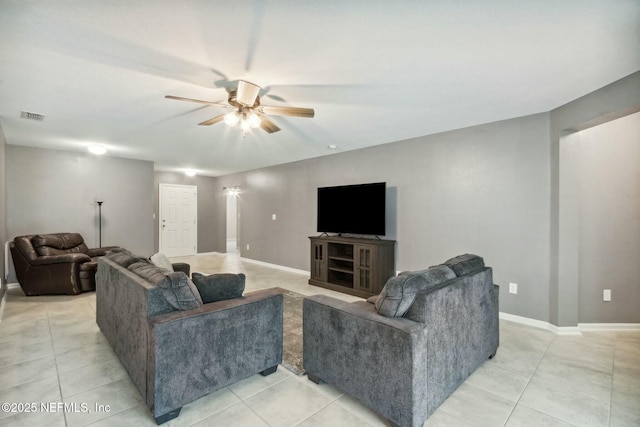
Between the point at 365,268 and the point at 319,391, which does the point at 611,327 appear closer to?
the point at 365,268

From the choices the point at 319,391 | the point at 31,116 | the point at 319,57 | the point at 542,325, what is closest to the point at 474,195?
the point at 542,325

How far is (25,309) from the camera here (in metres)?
3.80

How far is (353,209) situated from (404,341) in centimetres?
335

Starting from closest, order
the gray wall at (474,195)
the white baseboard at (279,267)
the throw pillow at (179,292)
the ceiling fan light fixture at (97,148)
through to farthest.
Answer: the throw pillow at (179,292), the gray wall at (474,195), the ceiling fan light fixture at (97,148), the white baseboard at (279,267)

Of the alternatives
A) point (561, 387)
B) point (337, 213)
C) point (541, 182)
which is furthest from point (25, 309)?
point (541, 182)

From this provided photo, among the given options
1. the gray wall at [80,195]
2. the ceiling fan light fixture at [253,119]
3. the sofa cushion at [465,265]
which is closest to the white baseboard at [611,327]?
the sofa cushion at [465,265]

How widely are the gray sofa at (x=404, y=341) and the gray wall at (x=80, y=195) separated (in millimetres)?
5594

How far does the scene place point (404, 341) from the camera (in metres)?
1.61

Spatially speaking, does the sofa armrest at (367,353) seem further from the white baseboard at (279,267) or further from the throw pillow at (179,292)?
the white baseboard at (279,267)

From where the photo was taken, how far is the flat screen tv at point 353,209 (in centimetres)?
453

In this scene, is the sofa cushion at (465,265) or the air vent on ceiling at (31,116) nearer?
the sofa cushion at (465,265)

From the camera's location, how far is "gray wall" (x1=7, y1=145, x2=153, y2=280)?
5020 mm

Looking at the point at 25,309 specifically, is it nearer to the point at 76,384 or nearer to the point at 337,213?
the point at 76,384

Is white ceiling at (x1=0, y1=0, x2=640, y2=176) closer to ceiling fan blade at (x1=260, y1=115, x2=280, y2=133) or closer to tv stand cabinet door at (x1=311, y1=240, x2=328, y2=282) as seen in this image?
ceiling fan blade at (x1=260, y1=115, x2=280, y2=133)
